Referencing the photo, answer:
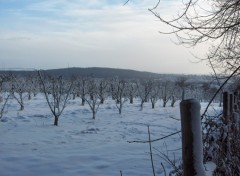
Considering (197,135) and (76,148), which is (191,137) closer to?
(197,135)

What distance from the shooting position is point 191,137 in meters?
1.47

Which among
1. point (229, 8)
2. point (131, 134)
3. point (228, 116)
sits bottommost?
point (131, 134)

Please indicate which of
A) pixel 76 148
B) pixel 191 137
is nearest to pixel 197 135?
pixel 191 137

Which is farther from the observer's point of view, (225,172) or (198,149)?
(225,172)

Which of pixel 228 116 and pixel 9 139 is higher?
pixel 228 116

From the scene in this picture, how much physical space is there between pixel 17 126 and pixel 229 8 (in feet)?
61.3

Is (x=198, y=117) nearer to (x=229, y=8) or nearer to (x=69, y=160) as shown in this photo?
(x=229, y=8)

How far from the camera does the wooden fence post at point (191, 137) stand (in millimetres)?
1427

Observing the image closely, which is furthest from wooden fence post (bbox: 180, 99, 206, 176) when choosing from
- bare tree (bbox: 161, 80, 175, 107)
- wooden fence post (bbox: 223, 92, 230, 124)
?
bare tree (bbox: 161, 80, 175, 107)

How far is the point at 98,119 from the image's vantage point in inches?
1075

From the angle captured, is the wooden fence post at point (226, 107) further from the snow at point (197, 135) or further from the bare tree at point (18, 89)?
the bare tree at point (18, 89)

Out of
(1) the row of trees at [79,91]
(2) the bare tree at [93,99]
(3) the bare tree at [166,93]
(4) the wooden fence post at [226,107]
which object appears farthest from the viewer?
(3) the bare tree at [166,93]

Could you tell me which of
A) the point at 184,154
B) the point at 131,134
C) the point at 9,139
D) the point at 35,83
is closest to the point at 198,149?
the point at 184,154

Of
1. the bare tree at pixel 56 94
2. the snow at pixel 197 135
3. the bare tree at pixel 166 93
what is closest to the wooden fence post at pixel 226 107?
the snow at pixel 197 135
